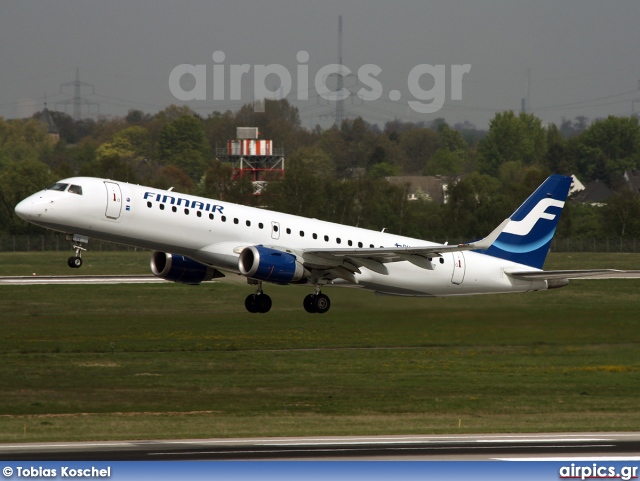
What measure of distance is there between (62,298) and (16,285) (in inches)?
311

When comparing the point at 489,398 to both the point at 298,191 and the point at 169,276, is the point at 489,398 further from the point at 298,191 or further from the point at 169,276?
the point at 298,191

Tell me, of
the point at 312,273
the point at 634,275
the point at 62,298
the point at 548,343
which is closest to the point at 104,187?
the point at 312,273

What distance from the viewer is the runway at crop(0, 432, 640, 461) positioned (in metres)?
26.8

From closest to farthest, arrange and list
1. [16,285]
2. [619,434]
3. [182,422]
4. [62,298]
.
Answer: [619,434], [182,422], [62,298], [16,285]

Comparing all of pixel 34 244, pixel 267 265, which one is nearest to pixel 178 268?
pixel 267 265

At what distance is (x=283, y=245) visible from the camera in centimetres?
4462

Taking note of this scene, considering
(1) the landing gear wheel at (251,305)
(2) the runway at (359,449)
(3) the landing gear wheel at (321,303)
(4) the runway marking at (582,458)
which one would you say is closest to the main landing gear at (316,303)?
(3) the landing gear wheel at (321,303)

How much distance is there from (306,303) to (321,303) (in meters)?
0.64

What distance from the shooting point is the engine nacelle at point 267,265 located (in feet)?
139

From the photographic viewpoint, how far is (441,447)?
28.7 metres

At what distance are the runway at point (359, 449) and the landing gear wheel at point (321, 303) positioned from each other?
47.6 ft

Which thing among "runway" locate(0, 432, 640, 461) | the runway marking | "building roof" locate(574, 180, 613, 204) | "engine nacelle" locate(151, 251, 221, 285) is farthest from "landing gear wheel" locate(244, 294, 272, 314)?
"building roof" locate(574, 180, 613, 204)

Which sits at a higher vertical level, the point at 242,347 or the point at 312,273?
the point at 312,273

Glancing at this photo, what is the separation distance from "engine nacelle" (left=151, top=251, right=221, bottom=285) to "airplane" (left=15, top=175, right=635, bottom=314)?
41 mm
